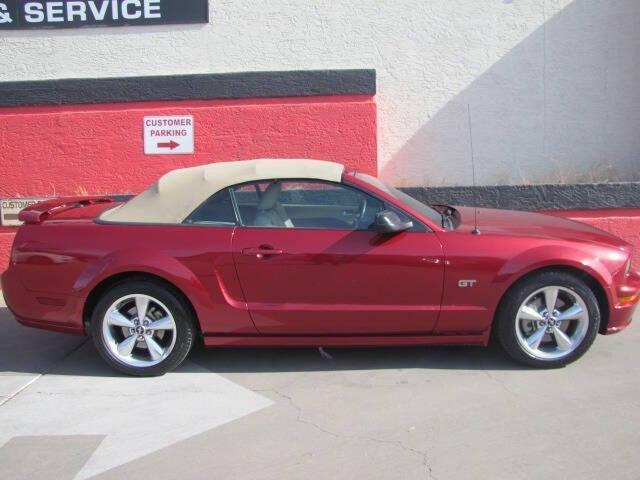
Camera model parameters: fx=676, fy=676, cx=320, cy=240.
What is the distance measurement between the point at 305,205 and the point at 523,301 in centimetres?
175

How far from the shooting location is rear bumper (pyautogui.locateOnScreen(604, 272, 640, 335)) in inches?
190

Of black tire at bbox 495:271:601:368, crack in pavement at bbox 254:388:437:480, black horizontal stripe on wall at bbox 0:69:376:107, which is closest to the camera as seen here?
crack in pavement at bbox 254:388:437:480

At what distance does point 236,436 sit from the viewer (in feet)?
13.2

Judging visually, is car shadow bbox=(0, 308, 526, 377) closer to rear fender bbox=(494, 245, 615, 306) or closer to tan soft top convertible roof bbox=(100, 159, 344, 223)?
rear fender bbox=(494, 245, 615, 306)

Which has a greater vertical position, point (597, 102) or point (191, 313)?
point (597, 102)

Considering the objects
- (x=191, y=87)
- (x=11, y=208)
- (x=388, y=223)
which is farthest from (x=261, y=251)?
(x=11, y=208)

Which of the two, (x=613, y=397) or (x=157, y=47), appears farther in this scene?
(x=157, y=47)

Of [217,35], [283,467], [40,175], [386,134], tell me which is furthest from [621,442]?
[40,175]

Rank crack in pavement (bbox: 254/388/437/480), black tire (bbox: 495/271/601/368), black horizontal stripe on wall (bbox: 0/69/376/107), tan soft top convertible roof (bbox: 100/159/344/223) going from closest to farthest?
crack in pavement (bbox: 254/388/437/480)
black tire (bbox: 495/271/601/368)
tan soft top convertible roof (bbox: 100/159/344/223)
black horizontal stripe on wall (bbox: 0/69/376/107)

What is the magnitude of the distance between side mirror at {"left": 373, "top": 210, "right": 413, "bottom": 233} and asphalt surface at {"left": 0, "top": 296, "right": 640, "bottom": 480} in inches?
42.2

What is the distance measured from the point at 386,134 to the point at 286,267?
4248 mm

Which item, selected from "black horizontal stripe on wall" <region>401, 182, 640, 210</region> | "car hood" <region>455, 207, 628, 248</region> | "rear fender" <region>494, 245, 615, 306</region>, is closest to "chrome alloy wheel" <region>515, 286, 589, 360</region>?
"rear fender" <region>494, 245, 615, 306</region>

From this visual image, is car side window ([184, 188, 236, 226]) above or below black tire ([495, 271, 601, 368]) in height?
above

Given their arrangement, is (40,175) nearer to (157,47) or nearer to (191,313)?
(157,47)
